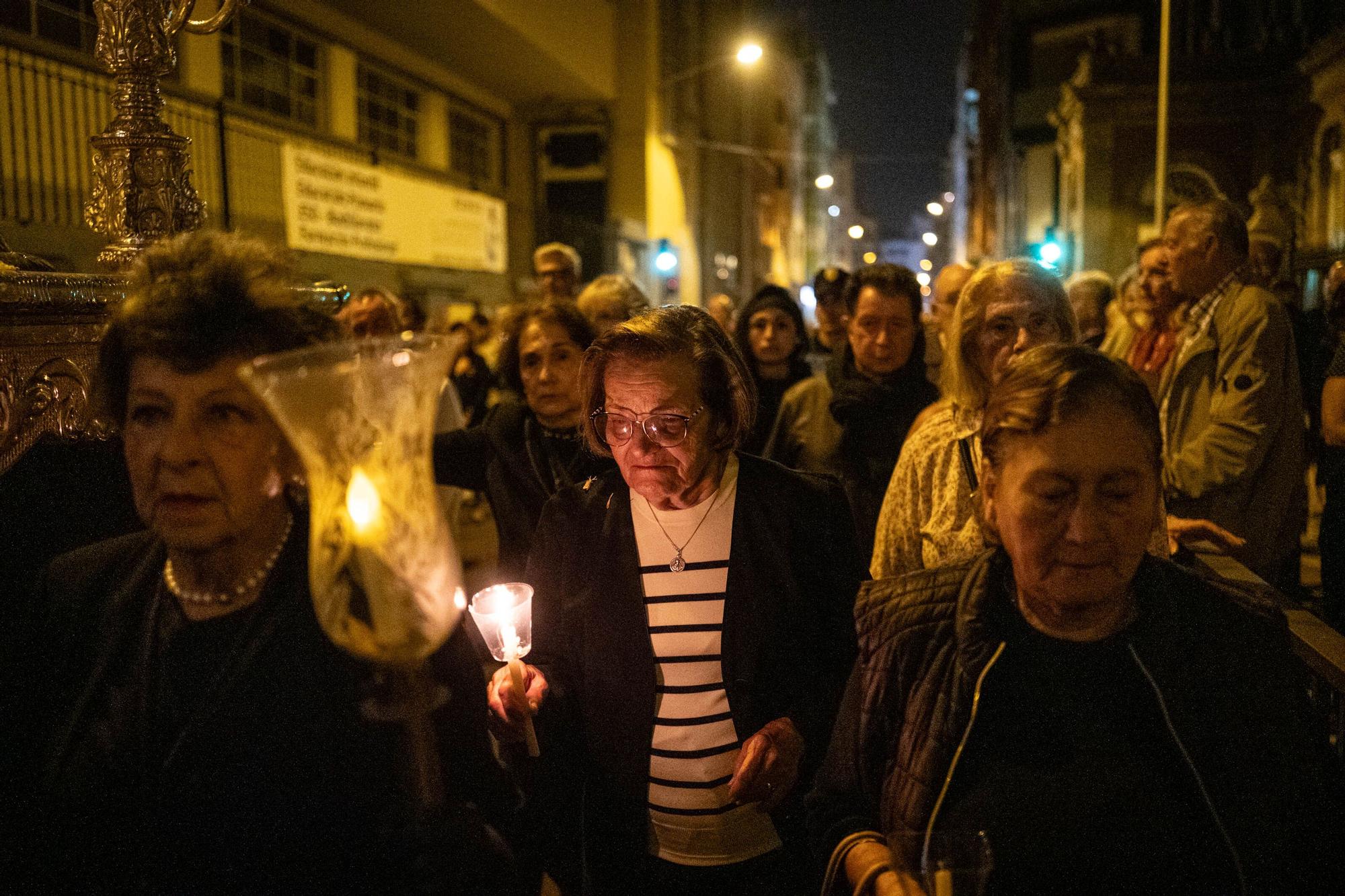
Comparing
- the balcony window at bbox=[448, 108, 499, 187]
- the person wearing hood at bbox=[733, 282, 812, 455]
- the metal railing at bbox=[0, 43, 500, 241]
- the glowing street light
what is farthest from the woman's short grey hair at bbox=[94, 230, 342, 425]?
the glowing street light

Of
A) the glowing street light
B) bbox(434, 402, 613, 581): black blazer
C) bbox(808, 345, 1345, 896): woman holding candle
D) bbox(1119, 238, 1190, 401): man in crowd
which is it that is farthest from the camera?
the glowing street light

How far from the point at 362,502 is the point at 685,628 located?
4.67 feet

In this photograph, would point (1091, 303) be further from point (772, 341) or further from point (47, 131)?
point (47, 131)

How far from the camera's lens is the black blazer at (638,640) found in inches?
97.0

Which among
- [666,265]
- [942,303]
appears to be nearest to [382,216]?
[942,303]

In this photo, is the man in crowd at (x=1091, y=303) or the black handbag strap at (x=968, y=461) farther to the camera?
the man in crowd at (x=1091, y=303)

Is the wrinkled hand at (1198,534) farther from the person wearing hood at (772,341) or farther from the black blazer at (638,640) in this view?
the person wearing hood at (772,341)

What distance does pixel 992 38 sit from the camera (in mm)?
46000

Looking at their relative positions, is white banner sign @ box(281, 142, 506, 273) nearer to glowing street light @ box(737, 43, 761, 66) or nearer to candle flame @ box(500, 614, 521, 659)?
glowing street light @ box(737, 43, 761, 66)

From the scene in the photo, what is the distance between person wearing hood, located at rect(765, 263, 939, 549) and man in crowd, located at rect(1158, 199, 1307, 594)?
42.8 inches

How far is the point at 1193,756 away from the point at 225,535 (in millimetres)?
1658

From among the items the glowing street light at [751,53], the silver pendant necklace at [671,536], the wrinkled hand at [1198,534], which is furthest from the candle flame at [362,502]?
the glowing street light at [751,53]

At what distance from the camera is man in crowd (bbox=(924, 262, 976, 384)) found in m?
6.01

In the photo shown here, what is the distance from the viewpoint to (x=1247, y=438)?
413cm
